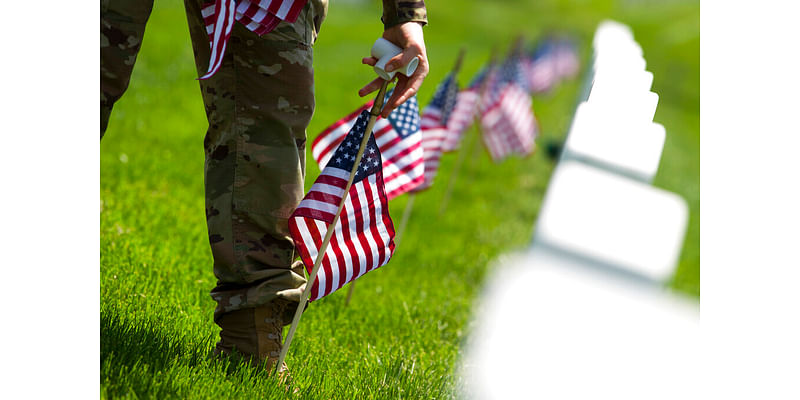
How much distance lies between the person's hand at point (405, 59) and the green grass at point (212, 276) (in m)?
0.97

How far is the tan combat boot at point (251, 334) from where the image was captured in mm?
A: 2482

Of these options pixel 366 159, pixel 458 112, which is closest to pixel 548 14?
pixel 458 112

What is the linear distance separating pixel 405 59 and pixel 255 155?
22.5 inches

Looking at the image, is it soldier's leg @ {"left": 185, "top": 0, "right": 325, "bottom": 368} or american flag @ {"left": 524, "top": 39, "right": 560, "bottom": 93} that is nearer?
soldier's leg @ {"left": 185, "top": 0, "right": 325, "bottom": 368}

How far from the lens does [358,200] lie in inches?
101

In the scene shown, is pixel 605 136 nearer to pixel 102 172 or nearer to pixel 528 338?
pixel 528 338

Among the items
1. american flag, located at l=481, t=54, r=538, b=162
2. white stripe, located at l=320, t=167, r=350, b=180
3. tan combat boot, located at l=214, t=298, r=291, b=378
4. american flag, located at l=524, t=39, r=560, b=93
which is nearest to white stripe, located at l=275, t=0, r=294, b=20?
white stripe, located at l=320, t=167, r=350, b=180

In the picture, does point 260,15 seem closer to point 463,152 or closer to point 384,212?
point 384,212

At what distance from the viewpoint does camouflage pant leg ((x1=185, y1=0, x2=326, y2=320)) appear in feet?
8.02

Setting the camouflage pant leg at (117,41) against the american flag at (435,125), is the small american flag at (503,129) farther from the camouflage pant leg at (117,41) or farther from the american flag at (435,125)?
the camouflage pant leg at (117,41)

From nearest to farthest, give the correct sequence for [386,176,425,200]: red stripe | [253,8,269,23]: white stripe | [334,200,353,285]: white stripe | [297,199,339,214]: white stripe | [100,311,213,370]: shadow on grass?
[100,311,213,370]: shadow on grass, [253,8,269,23]: white stripe, [297,199,339,214]: white stripe, [334,200,353,285]: white stripe, [386,176,425,200]: red stripe

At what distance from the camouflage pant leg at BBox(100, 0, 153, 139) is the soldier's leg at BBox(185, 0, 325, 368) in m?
0.21

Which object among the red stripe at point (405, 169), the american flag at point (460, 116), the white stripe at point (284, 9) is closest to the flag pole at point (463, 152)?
the american flag at point (460, 116)

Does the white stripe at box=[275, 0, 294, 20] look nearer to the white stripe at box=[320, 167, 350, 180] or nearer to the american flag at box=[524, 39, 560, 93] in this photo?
the white stripe at box=[320, 167, 350, 180]
